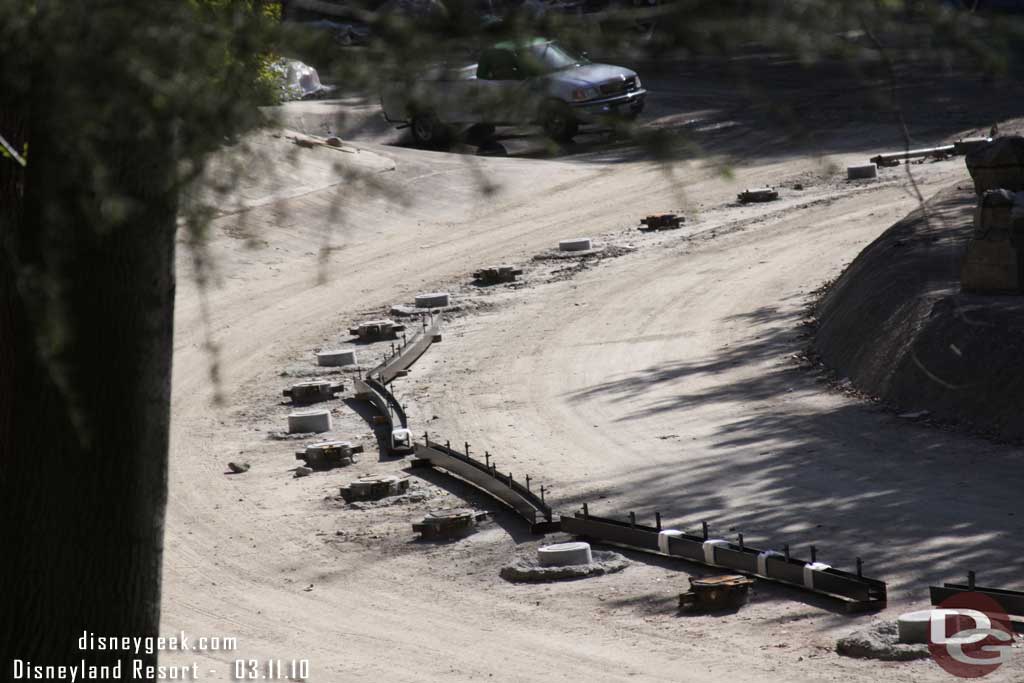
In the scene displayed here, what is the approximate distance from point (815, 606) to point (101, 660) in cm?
590

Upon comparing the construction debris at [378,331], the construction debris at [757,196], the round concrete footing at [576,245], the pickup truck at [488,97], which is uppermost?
the pickup truck at [488,97]

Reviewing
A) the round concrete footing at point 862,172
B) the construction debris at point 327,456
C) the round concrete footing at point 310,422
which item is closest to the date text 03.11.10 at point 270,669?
the construction debris at point 327,456

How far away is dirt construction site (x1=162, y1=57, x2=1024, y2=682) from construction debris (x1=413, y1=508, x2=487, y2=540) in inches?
5.4

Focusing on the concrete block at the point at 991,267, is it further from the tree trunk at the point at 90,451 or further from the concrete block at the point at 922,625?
the tree trunk at the point at 90,451

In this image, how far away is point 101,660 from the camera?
532 cm

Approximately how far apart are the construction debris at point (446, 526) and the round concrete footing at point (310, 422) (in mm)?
4675

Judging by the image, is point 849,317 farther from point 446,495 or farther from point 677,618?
point 677,618

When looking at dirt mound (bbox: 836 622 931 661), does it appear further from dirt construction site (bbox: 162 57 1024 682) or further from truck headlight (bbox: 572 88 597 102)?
truck headlight (bbox: 572 88 597 102)

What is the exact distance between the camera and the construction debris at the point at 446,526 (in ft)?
42.2

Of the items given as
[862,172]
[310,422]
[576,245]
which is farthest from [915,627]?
[862,172]

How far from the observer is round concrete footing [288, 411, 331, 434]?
17484mm

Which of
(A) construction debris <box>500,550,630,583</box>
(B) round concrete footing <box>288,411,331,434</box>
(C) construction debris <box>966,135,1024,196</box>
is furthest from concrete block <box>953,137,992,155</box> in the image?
(A) construction debris <box>500,550,630,583</box>

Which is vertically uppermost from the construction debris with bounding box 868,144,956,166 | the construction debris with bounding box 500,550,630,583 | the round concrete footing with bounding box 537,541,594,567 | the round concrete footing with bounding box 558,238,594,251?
the construction debris with bounding box 868,144,956,166

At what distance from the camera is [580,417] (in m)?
16.6
